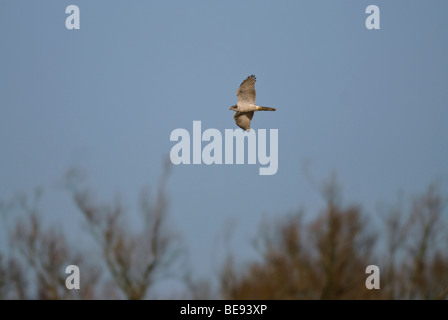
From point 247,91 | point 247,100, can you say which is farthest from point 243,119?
point 247,91

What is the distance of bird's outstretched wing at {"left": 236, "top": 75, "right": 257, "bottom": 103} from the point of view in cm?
2427

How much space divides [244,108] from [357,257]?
9.91m

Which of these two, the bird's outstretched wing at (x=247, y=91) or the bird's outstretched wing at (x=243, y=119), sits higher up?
the bird's outstretched wing at (x=247, y=91)

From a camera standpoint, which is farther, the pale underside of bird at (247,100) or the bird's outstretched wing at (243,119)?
the bird's outstretched wing at (243,119)

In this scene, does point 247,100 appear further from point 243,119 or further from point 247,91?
point 243,119

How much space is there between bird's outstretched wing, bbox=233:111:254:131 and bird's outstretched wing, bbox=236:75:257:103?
433 millimetres

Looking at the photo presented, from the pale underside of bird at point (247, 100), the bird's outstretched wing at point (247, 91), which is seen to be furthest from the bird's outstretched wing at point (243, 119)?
the bird's outstretched wing at point (247, 91)

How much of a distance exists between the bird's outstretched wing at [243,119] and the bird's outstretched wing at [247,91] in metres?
0.43

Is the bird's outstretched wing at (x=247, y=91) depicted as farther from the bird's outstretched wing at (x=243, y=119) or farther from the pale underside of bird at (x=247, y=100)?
the bird's outstretched wing at (x=243, y=119)

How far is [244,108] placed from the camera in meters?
24.5

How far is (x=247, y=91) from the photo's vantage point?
24.3 meters

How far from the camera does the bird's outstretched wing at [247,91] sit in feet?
79.6

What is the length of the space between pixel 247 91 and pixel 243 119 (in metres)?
0.89

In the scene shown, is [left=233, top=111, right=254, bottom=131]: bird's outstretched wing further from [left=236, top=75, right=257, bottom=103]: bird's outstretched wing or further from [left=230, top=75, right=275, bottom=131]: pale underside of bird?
[left=236, top=75, right=257, bottom=103]: bird's outstretched wing
